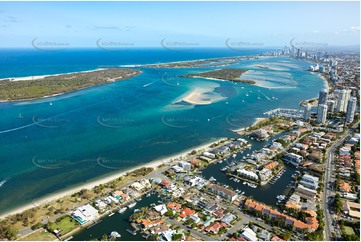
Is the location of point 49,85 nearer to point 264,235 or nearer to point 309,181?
point 309,181

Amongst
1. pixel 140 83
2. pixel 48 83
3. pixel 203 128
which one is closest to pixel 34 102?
pixel 48 83

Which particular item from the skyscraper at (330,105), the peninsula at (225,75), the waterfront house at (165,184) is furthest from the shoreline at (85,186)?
the peninsula at (225,75)

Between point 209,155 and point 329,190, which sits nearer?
point 329,190

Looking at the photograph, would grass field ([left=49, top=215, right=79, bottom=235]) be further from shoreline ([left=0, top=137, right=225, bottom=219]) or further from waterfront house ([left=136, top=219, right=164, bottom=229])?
waterfront house ([left=136, top=219, right=164, bottom=229])

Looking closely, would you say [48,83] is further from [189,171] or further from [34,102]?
[189,171]

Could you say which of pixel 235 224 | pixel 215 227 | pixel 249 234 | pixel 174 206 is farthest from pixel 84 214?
pixel 249 234

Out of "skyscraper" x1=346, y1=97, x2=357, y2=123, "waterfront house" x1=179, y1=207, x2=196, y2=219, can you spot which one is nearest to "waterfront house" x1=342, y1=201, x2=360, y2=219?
"waterfront house" x1=179, y1=207, x2=196, y2=219
